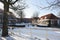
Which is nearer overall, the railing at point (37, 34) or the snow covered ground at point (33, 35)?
the railing at point (37, 34)

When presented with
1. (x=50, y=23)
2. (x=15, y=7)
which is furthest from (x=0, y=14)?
(x=15, y=7)

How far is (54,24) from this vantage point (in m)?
48.3

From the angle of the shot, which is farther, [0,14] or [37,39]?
[0,14]

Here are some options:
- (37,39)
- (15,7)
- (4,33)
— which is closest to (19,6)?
(15,7)

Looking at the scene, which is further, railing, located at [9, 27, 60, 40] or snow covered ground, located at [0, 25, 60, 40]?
snow covered ground, located at [0, 25, 60, 40]

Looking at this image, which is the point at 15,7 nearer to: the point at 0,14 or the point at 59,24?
the point at 0,14

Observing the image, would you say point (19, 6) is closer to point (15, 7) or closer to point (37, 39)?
point (15, 7)

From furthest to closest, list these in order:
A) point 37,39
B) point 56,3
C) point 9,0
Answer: point 9,0 → point 37,39 → point 56,3

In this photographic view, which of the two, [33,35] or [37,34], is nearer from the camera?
[33,35]

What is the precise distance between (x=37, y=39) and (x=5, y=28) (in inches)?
234

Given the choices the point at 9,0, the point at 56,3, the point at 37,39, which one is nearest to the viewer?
the point at 56,3

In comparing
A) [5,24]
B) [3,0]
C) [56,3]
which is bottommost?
[5,24]

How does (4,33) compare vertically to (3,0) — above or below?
below

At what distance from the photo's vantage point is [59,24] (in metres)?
47.3
